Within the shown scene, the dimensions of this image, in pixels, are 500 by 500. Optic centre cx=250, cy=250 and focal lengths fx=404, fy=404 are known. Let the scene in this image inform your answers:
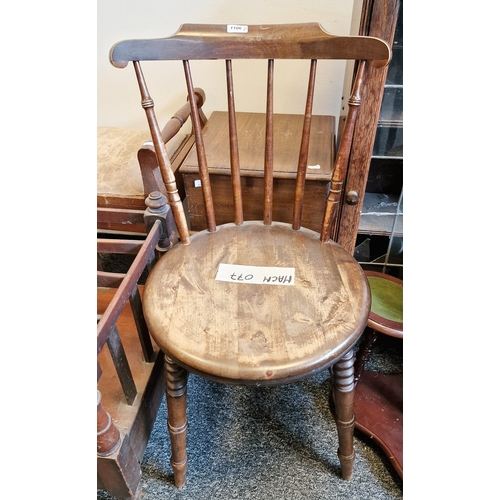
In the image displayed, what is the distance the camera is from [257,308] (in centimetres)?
75

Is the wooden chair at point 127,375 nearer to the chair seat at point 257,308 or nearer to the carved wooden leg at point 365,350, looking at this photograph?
the chair seat at point 257,308

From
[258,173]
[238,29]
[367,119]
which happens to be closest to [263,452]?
[258,173]

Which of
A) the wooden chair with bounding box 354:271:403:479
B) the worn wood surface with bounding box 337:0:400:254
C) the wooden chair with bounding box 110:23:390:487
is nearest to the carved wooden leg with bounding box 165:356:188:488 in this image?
the wooden chair with bounding box 110:23:390:487

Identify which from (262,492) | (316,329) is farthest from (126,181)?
(262,492)

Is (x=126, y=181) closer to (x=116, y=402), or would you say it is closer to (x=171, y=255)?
→ (x=171, y=255)

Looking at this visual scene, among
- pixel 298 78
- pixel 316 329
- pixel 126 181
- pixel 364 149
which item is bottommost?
pixel 316 329

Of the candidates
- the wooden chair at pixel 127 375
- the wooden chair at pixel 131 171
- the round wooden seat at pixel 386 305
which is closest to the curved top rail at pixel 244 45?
the wooden chair at pixel 131 171

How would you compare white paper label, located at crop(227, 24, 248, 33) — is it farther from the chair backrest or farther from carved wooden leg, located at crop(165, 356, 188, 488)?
carved wooden leg, located at crop(165, 356, 188, 488)

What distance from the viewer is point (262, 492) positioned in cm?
93

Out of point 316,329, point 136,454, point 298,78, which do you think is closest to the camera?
point 316,329

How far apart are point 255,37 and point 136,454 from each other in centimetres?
89

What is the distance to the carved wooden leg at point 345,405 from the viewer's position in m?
0.80

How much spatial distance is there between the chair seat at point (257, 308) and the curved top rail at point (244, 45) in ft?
1.23

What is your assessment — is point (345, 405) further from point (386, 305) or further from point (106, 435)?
point (106, 435)
